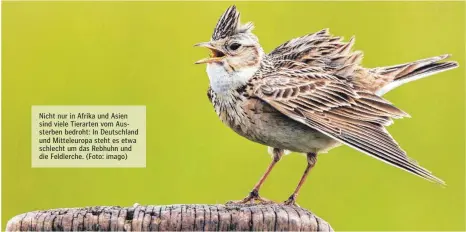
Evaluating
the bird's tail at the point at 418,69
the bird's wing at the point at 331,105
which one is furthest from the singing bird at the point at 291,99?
the bird's tail at the point at 418,69

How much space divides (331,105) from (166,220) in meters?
2.71

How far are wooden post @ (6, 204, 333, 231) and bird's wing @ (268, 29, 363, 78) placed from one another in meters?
2.77

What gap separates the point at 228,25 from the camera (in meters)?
6.98

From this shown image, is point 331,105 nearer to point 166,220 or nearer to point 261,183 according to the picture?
point 261,183

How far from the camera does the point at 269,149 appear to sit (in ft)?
25.3

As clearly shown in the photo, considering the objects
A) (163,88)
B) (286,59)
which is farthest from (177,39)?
(286,59)

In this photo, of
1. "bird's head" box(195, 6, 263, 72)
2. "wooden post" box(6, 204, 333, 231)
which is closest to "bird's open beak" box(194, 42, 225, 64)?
"bird's head" box(195, 6, 263, 72)

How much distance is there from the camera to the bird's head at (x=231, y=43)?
696 centimetres

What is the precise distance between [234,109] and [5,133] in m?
2.00

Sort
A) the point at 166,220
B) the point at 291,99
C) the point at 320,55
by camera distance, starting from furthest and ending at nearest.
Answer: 1. the point at 320,55
2. the point at 291,99
3. the point at 166,220

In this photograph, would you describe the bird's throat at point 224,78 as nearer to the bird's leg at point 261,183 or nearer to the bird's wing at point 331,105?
the bird's wing at point 331,105

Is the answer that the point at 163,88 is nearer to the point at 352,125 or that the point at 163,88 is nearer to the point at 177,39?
the point at 177,39

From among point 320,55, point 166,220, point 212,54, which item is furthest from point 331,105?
point 166,220

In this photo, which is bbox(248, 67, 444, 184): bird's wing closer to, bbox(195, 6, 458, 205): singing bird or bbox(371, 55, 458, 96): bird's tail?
bbox(195, 6, 458, 205): singing bird
